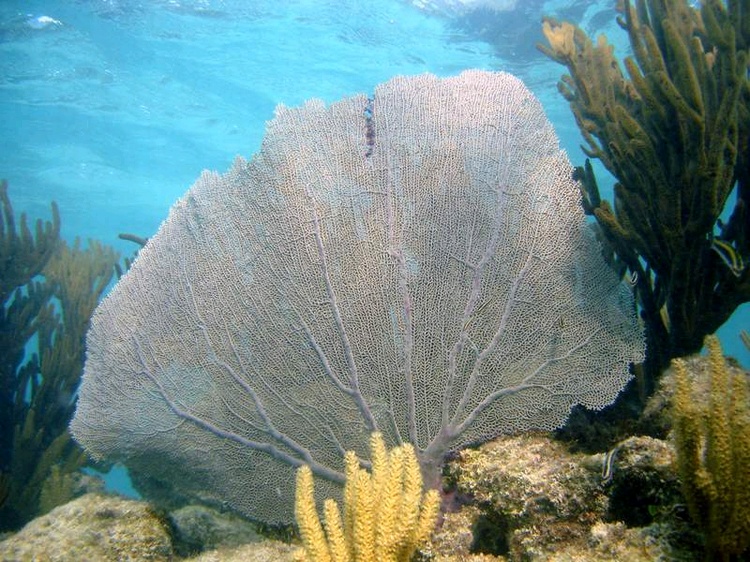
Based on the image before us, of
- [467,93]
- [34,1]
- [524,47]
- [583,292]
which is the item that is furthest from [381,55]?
[583,292]

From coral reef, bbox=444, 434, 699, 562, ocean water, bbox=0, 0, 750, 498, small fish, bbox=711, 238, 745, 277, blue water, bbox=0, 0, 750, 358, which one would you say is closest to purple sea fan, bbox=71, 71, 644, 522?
coral reef, bbox=444, 434, 699, 562

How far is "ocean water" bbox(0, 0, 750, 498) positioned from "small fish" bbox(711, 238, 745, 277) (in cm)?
1460

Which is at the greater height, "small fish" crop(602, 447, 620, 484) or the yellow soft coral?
"small fish" crop(602, 447, 620, 484)

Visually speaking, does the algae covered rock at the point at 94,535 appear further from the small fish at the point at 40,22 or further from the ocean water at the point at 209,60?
the small fish at the point at 40,22

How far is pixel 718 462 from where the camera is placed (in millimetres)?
1678

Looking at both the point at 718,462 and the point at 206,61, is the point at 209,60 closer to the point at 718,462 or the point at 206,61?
the point at 206,61

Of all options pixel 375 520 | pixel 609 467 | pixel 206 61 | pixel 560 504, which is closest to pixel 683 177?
pixel 609 467

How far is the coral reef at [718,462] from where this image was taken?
1622 millimetres

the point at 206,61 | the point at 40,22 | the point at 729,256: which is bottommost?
the point at 729,256

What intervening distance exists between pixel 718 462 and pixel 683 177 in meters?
2.12

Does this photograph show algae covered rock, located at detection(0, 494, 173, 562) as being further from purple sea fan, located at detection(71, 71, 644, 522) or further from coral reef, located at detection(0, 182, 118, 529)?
coral reef, located at detection(0, 182, 118, 529)

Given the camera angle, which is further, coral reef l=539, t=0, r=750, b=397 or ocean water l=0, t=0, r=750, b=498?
ocean water l=0, t=0, r=750, b=498

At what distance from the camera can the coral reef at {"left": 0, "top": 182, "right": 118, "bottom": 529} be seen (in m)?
6.19

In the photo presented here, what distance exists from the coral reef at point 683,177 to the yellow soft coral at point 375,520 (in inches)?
87.3
